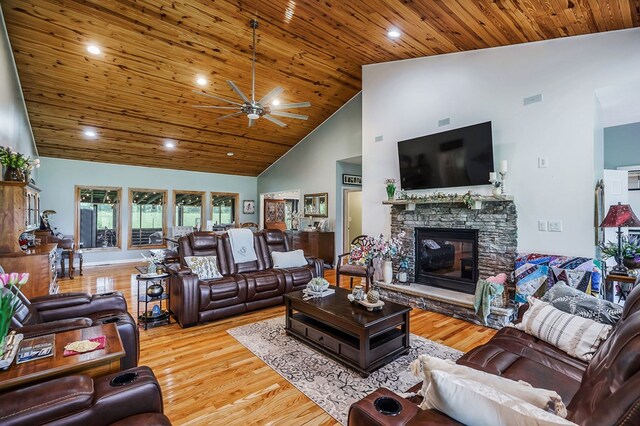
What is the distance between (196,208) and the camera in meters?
9.66

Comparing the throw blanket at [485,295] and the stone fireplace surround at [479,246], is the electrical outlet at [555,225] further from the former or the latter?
the throw blanket at [485,295]

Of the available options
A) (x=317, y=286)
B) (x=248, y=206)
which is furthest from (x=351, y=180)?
(x=317, y=286)

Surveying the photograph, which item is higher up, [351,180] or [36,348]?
[351,180]

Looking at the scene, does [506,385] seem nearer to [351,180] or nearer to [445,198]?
[445,198]

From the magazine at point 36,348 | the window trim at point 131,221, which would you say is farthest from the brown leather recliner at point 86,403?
the window trim at point 131,221

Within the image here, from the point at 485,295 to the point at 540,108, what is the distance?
232 cm

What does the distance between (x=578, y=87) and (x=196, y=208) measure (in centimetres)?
924

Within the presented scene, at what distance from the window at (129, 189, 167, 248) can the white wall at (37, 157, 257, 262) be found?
15 cm

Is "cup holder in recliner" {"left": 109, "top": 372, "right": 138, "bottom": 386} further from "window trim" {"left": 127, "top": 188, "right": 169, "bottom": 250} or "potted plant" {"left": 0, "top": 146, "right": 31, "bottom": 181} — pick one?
"window trim" {"left": 127, "top": 188, "right": 169, "bottom": 250}

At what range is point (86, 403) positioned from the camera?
1214 millimetres

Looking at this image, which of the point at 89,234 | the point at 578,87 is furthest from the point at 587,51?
the point at 89,234

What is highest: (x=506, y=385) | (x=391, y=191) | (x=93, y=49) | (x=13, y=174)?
(x=93, y=49)

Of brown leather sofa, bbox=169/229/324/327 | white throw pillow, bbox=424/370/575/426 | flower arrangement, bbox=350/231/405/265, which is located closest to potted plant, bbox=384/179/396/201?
flower arrangement, bbox=350/231/405/265

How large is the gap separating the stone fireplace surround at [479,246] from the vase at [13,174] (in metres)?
4.90
